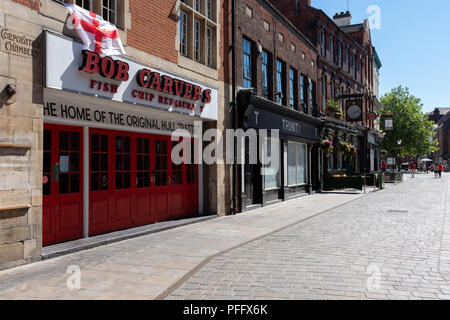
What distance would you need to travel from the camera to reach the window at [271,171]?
1522 cm

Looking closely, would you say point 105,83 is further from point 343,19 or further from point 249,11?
point 343,19

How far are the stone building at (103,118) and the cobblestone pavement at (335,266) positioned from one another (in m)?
3.16

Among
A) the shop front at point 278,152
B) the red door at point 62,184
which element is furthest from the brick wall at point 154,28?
the shop front at point 278,152

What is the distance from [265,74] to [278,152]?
3510mm

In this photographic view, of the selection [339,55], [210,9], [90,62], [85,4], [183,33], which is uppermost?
[339,55]

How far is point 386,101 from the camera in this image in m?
59.6

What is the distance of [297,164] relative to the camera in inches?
739

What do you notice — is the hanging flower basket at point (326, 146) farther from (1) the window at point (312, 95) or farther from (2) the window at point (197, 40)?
(2) the window at point (197, 40)

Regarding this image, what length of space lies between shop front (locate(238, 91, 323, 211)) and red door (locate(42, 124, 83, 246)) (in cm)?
646

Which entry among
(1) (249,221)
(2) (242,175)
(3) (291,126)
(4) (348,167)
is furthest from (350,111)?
(1) (249,221)

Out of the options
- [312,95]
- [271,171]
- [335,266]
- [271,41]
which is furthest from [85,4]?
[312,95]

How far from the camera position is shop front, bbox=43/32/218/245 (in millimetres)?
6789

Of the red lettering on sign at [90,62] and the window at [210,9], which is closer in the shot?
the red lettering on sign at [90,62]

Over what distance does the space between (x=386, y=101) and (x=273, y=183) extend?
5115 cm
